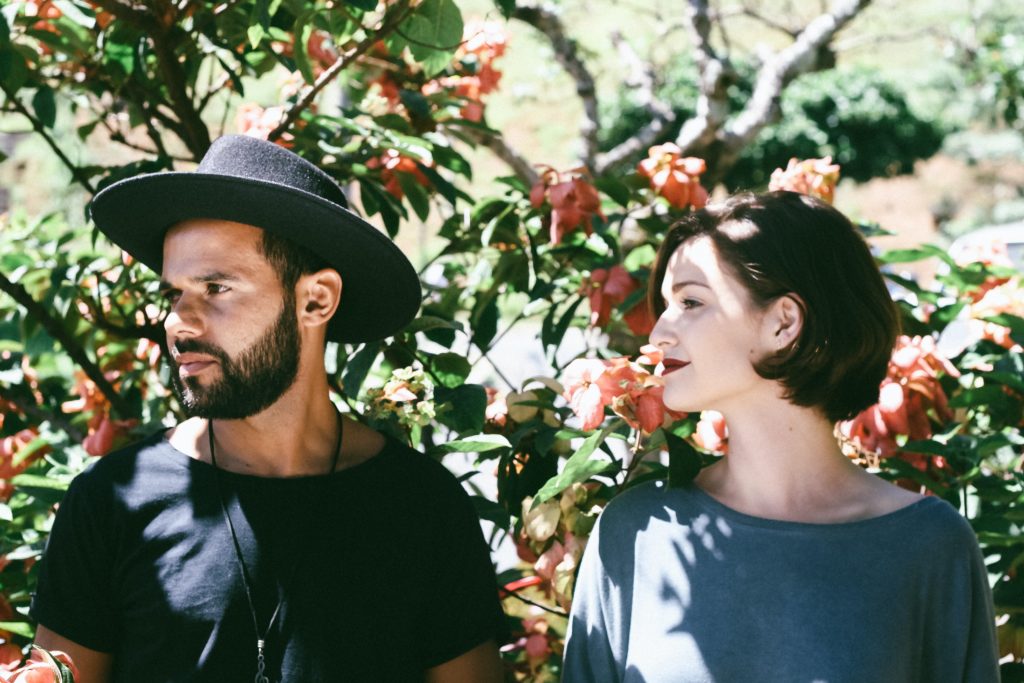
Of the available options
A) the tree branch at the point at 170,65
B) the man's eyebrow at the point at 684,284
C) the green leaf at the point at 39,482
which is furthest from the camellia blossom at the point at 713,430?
the tree branch at the point at 170,65

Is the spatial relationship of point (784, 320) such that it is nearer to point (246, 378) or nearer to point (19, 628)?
point (246, 378)

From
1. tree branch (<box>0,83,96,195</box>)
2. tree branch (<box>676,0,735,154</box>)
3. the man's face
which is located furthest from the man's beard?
tree branch (<box>676,0,735,154</box>)

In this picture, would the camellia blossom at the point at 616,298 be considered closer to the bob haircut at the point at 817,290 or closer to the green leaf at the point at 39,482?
the bob haircut at the point at 817,290

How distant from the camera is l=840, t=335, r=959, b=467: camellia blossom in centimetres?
186

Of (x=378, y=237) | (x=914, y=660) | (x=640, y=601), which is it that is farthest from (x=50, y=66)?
(x=914, y=660)

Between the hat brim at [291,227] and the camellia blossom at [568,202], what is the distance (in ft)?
1.41

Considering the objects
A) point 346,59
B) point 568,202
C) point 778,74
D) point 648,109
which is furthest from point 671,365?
point 648,109

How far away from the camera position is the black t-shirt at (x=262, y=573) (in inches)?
57.6

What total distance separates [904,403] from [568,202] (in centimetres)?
67

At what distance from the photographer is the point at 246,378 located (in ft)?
4.98

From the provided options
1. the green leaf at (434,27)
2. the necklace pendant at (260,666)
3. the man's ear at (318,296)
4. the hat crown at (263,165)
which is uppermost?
the green leaf at (434,27)

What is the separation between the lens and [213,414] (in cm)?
151

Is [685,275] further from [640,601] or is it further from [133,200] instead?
[133,200]

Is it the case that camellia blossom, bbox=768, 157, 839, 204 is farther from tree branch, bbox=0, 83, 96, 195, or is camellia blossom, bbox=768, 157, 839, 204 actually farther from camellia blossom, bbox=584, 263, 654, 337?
tree branch, bbox=0, 83, 96, 195
